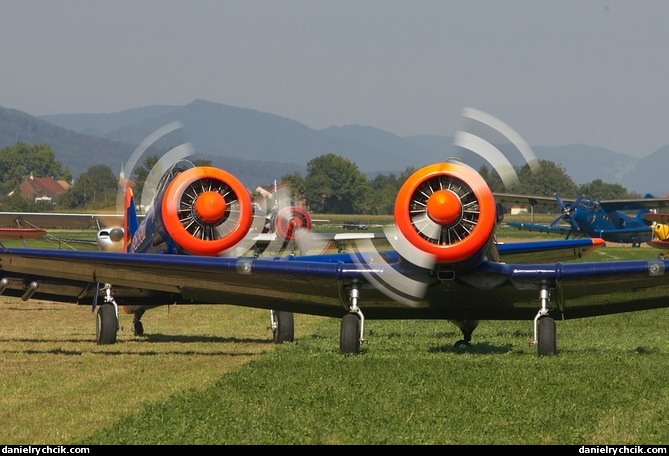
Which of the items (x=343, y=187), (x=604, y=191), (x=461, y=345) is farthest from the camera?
(x=604, y=191)

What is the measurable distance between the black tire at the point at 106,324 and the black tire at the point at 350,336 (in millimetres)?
4142

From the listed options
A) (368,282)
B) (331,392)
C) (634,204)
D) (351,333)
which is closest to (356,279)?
(368,282)

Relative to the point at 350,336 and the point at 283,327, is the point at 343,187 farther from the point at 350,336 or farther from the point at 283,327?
the point at 350,336

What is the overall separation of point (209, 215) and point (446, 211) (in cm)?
402

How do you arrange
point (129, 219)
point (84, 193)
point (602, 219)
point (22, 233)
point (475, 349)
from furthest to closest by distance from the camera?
point (84, 193), point (602, 219), point (22, 233), point (129, 219), point (475, 349)

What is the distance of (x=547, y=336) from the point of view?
13.6 meters

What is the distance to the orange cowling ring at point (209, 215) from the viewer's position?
626 inches

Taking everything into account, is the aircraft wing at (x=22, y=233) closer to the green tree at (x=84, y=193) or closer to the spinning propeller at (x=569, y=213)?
the spinning propeller at (x=569, y=213)

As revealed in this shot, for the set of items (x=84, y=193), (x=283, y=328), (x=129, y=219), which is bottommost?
(x=283, y=328)

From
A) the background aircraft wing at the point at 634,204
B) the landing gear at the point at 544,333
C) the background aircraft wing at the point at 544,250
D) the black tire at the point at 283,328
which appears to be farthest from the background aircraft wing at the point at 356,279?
the background aircraft wing at the point at 634,204

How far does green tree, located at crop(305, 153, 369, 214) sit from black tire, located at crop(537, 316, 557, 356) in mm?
24235

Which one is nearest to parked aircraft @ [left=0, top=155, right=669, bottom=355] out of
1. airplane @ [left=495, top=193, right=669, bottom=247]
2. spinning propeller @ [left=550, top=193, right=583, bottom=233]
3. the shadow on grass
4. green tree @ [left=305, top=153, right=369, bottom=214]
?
the shadow on grass

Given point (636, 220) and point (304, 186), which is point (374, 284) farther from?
point (636, 220)

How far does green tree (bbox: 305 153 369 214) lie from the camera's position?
39.8m
